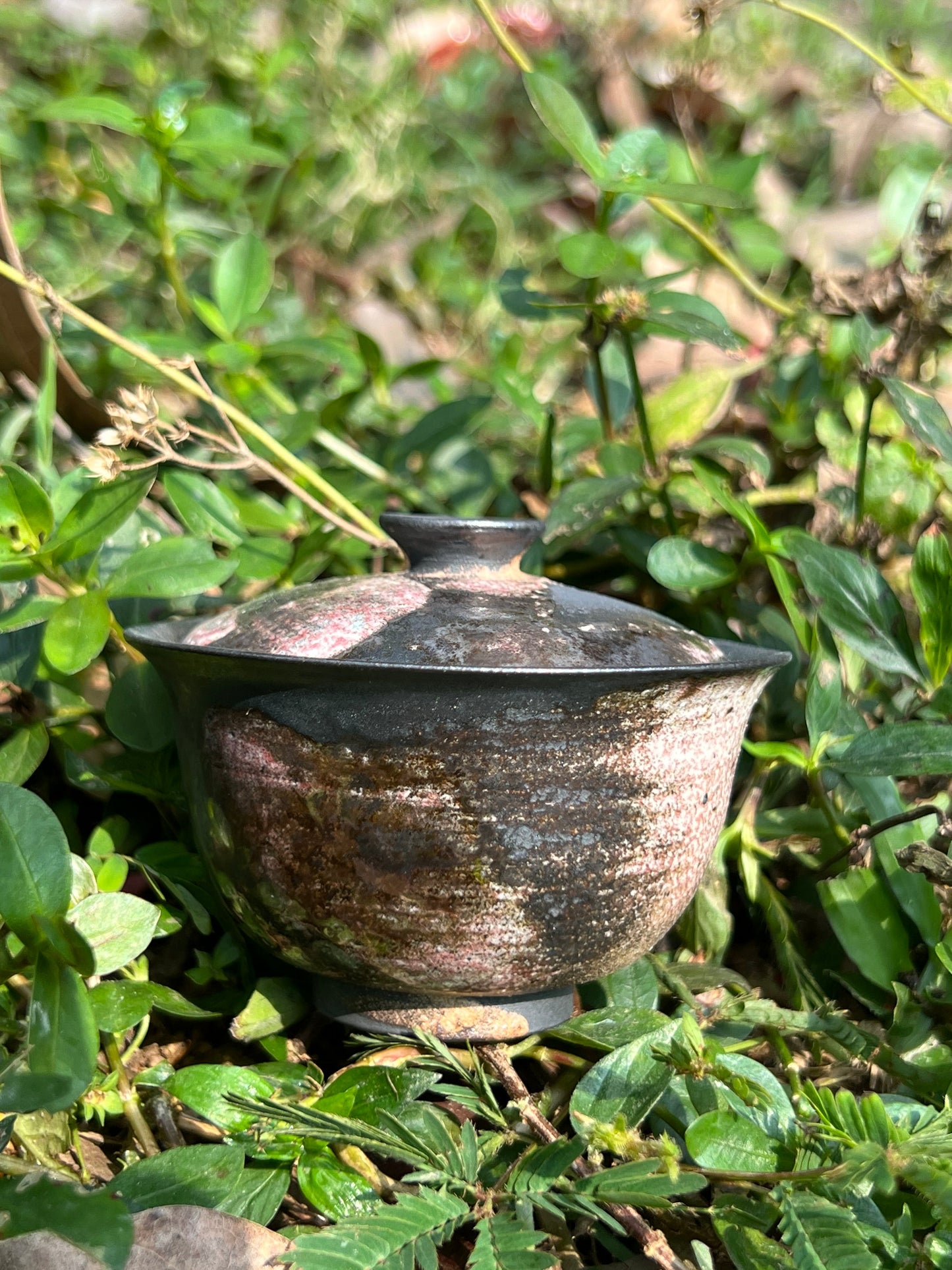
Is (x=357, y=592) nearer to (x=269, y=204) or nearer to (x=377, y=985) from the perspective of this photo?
(x=377, y=985)

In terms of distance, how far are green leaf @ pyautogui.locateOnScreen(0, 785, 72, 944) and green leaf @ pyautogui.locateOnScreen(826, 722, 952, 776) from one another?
2.71 feet

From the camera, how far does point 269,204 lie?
7.27ft

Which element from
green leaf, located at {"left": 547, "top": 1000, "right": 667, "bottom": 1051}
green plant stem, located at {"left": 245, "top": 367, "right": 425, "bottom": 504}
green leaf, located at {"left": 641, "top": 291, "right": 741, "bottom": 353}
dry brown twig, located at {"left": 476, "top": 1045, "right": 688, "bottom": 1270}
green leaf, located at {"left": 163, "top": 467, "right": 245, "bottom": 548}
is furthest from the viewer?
green plant stem, located at {"left": 245, "top": 367, "right": 425, "bottom": 504}

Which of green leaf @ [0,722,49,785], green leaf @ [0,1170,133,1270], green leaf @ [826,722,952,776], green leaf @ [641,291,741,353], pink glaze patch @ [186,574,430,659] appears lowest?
green leaf @ [0,1170,133,1270]

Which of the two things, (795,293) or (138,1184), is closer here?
(138,1184)

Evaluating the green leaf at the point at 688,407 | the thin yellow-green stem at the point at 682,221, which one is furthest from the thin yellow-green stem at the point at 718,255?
the green leaf at the point at 688,407

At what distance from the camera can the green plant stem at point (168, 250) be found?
167 centimetres

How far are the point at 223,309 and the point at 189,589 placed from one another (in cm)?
66

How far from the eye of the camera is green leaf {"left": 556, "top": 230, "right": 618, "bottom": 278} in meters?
1.41

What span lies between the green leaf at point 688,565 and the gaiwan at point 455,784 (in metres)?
0.23

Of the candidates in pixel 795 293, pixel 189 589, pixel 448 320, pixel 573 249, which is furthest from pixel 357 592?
pixel 448 320

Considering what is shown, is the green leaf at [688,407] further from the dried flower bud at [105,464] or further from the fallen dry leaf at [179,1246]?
the fallen dry leaf at [179,1246]

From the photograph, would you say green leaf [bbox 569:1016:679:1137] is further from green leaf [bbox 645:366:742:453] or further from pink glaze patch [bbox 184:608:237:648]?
green leaf [bbox 645:366:742:453]

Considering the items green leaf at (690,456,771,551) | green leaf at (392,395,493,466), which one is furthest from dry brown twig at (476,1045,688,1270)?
green leaf at (392,395,493,466)
